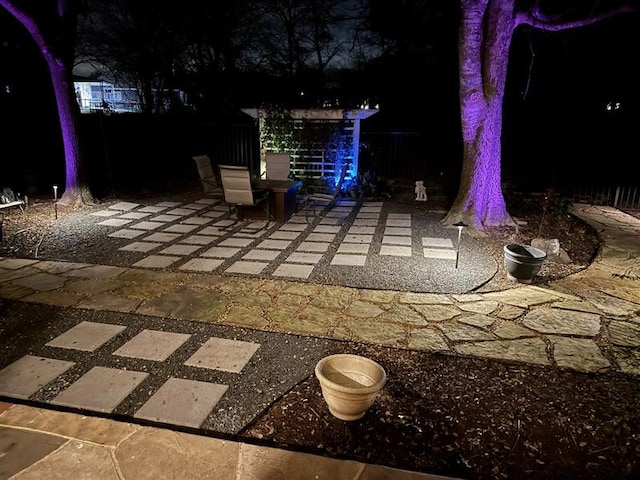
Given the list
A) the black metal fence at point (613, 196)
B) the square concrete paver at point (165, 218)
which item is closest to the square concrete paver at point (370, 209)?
the square concrete paver at point (165, 218)

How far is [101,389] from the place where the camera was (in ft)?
7.84

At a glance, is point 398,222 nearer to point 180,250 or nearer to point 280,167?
point 280,167

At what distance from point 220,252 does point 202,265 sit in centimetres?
52

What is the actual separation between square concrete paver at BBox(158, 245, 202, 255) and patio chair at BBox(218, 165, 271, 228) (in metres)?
Result: 1.21

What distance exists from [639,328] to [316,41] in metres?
13.3

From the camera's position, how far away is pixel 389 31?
1104 cm

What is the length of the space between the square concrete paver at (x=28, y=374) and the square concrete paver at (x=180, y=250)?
2.41m

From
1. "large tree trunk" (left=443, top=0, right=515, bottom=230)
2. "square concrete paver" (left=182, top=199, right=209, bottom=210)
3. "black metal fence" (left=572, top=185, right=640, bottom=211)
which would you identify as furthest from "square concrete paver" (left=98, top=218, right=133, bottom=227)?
"black metal fence" (left=572, top=185, right=640, bottom=211)

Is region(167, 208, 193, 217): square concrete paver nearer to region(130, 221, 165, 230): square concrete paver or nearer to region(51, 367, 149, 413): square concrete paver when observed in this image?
region(130, 221, 165, 230): square concrete paver

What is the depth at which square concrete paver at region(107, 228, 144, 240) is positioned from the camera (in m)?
5.70

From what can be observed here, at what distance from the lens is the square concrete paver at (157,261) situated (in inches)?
180

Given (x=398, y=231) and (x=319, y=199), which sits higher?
(x=319, y=199)

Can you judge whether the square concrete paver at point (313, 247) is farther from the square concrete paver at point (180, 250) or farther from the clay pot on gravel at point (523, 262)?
the clay pot on gravel at point (523, 262)

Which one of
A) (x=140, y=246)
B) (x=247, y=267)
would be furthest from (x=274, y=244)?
(x=140, y=246)
